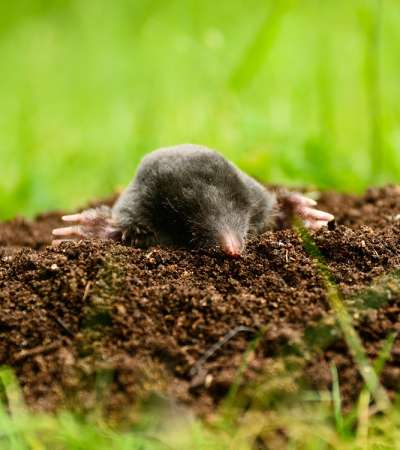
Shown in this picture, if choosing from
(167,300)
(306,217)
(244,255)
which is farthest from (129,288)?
(306,217)

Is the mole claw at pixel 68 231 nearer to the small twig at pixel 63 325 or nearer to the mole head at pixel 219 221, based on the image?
the mole head at pixel 219 221

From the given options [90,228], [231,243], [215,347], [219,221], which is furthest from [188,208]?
[215,347]

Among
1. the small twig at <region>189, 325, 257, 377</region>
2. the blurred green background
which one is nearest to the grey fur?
the small twig at <region>189, 325, 257, 377</region>

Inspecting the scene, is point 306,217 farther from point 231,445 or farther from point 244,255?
point 231,445

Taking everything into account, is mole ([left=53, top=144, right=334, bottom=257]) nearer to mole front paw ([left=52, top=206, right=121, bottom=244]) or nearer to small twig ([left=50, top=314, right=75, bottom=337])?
mole front paw ([left=52, top=206, right=121, bottom=244])

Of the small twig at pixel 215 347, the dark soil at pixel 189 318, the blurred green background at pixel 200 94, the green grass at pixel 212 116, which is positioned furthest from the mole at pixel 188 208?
the blurred green background at pixel 200 94
